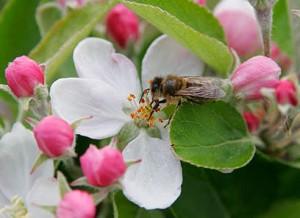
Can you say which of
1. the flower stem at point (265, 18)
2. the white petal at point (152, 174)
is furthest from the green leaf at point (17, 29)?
the flower stem at point (265, 18)

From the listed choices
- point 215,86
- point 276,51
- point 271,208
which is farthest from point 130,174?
point 276,51

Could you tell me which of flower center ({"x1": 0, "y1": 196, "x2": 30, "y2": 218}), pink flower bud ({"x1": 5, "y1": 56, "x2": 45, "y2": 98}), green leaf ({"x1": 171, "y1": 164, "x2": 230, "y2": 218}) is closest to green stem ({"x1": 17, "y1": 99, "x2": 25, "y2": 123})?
pink flower bud ({"x1": 5, "y1": 56, "x2": 45, "y2": 98})

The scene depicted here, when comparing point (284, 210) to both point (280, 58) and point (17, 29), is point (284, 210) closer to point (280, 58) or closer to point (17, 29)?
point (280, 58)

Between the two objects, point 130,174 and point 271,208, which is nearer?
point 130,174

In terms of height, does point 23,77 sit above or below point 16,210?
above

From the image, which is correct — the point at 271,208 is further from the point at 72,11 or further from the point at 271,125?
the point at 72,11

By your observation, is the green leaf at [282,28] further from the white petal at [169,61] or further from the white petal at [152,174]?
the white petal at [152,174]

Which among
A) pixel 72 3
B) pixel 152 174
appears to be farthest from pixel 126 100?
pixel 72 3
